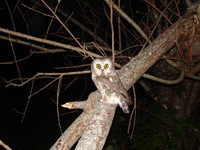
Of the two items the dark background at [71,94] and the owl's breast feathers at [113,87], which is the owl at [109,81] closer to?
the owl's breast feathers at [113,87]

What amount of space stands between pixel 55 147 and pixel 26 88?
10280 mm

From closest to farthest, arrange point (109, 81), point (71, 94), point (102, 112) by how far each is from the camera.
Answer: point (102, 112), point (109, 81), point (71, 94)

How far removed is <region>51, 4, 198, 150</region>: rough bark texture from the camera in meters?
1.74

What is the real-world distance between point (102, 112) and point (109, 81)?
2.82 ft

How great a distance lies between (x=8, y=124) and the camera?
11.4m

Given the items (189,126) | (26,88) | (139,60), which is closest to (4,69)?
(26,88)

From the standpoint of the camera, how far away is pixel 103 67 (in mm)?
2961

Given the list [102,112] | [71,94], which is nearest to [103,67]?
[102,112]

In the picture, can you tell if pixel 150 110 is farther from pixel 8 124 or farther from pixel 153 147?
pixel 8 124

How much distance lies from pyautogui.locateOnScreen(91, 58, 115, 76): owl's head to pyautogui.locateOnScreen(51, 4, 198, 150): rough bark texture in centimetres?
37

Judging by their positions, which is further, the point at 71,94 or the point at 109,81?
the point at 71,94

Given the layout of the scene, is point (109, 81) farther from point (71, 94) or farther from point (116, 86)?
point (71, 94)

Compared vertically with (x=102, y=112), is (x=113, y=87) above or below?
above

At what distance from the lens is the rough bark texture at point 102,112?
1744 millimetres
